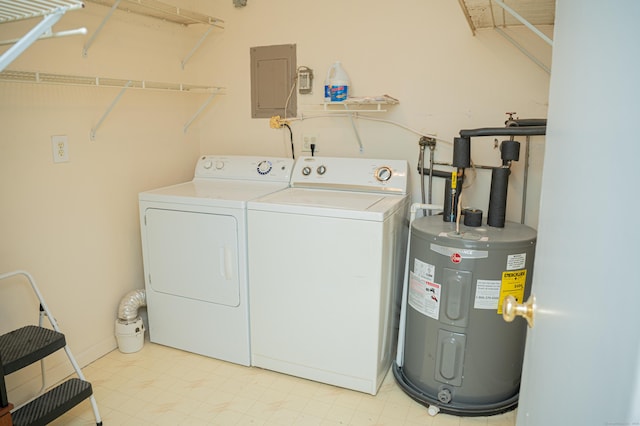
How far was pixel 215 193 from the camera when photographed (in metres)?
2.46

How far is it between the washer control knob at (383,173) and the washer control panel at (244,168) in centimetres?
56

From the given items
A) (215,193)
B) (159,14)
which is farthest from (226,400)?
(159,14)

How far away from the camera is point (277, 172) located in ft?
8.92

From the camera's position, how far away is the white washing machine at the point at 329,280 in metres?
2.06

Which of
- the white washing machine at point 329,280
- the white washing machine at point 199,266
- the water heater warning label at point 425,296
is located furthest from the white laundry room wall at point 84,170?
the water heater warning label at point 425,296

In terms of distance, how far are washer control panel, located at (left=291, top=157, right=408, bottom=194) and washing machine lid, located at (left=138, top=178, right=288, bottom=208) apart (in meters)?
0.16

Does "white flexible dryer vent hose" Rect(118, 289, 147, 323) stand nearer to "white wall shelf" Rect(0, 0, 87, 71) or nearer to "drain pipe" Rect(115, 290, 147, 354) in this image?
"drain pipe" Rect(115, 290, 147, 354)

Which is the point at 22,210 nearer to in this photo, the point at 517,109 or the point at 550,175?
the point at 550,175

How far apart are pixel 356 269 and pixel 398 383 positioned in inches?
26.1

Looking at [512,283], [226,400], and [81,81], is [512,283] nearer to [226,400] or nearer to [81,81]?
[226,400]

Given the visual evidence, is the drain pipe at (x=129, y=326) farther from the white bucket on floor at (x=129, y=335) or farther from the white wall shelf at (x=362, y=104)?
the white wall shelf at (x=362, y=104)

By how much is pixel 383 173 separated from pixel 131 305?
164cm

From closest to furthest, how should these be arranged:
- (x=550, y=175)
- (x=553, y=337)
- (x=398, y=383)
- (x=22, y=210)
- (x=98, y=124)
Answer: (x=553, y=337)
(x=550, y=175)
(x=22, y=210)
(x=398, y=383)
(x=98, y=124)

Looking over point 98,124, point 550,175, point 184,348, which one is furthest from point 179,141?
point 550,175
